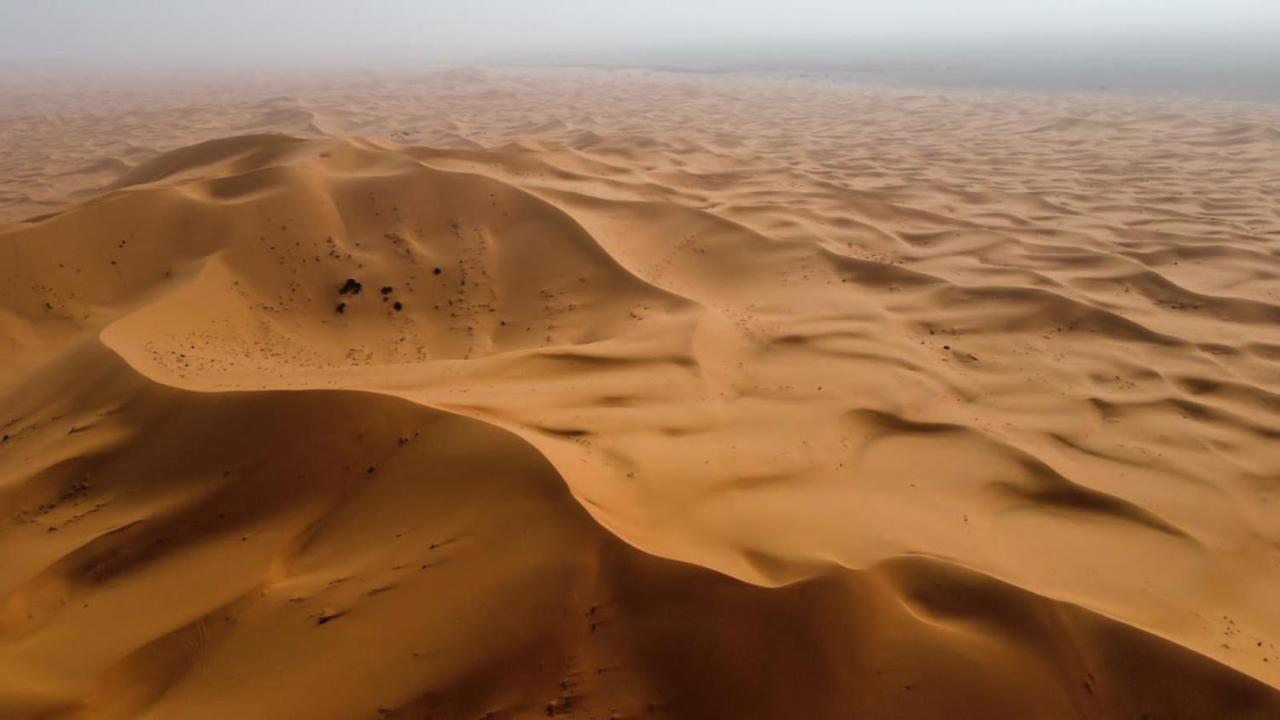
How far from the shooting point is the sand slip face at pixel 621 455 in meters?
2.00

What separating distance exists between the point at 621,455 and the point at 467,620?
1.02 meters

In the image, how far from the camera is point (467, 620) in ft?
6.95

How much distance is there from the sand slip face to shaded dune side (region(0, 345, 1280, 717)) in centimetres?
1

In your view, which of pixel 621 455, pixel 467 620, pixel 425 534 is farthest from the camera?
pixel 621 455

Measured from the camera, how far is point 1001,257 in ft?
19.8

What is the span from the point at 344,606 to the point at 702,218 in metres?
5.22

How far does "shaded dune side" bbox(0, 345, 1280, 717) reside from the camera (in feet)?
6.27

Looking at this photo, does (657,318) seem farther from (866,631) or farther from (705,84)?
(705,84)

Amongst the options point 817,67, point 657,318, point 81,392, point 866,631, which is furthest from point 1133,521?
point 817,67

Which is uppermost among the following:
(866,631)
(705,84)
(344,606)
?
(705,84)

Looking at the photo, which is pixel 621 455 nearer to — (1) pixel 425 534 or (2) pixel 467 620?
(1) pixel 425 534

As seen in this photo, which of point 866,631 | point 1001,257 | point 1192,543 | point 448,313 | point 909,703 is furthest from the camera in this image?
point 1001,257

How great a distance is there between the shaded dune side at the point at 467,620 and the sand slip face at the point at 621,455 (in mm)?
12

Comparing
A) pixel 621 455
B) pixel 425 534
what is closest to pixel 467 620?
pixel 425 534
